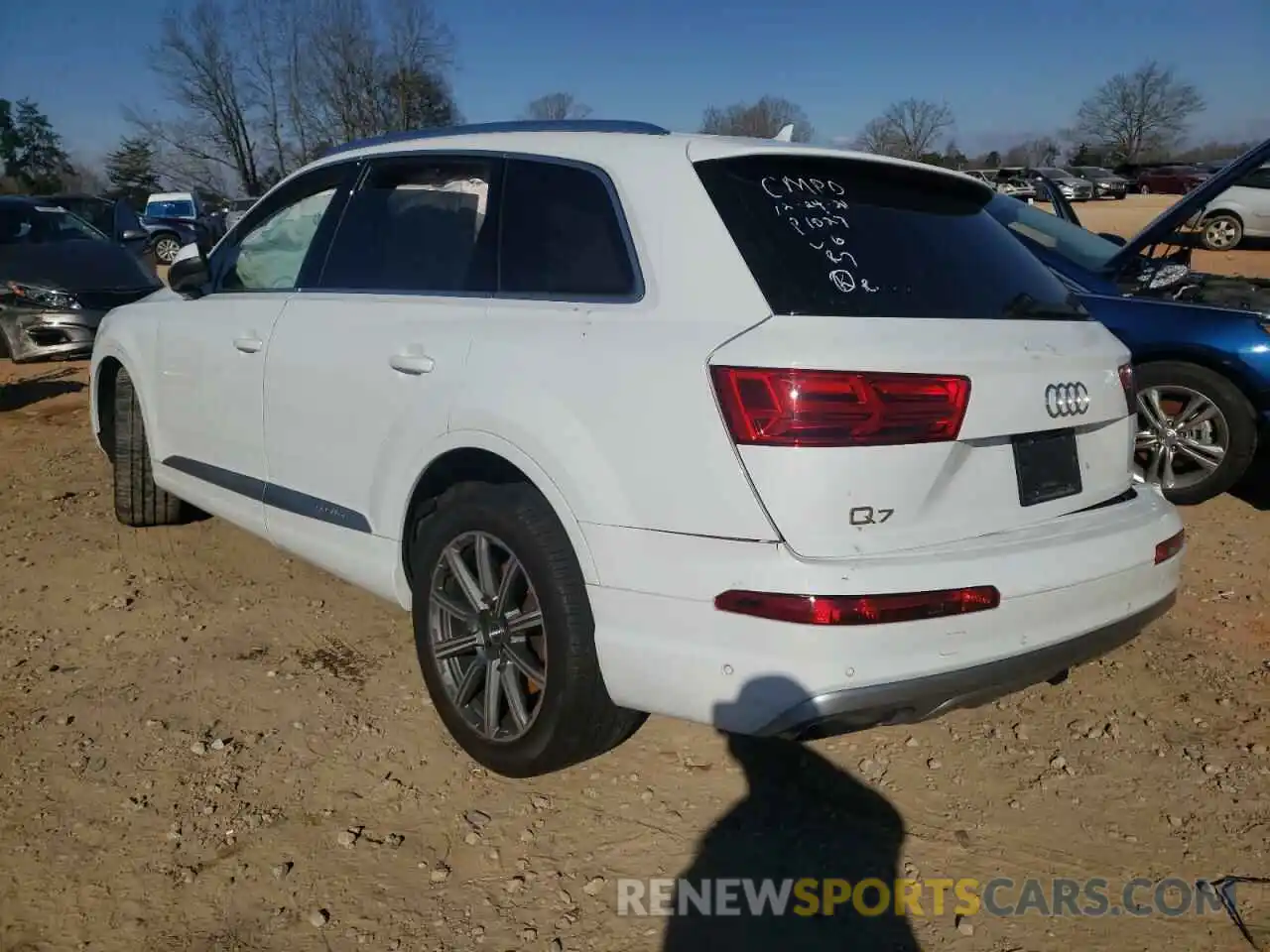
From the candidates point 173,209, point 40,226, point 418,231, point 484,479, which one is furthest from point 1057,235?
point 173,209

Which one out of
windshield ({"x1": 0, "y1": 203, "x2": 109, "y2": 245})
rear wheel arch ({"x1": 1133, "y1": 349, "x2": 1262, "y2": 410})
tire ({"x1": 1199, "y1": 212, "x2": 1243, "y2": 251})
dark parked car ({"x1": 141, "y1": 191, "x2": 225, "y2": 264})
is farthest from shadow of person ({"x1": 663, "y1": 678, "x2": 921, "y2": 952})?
dark parked car ({"x1": 141, "y1": 191, "x2": 225, "y2": 264})

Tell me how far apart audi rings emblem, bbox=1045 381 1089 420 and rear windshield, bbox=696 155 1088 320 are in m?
0.24

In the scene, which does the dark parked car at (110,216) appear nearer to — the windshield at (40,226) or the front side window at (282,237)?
the windshield at (40,226)

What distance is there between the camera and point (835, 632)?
87.2 inches

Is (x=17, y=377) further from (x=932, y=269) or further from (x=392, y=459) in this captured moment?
(x=932, y=269)

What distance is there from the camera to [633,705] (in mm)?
2547

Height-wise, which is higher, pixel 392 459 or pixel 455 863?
pixel 392 459

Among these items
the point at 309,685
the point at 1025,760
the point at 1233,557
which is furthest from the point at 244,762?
the point at 1233,557

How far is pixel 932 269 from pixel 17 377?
31.6ft

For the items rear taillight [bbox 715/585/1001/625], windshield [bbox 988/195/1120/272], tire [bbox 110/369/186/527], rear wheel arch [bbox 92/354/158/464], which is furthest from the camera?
windshield [bbox 988/195/1120/272]

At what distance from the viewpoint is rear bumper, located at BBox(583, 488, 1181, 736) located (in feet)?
7.34

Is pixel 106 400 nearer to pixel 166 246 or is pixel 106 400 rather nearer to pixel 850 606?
pixel 850 606

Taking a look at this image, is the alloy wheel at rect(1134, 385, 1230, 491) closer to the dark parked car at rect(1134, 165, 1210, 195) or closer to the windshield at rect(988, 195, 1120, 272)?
the windshield at rect(988, 195, 1120, 272)

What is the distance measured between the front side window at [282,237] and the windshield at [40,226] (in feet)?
26.1
